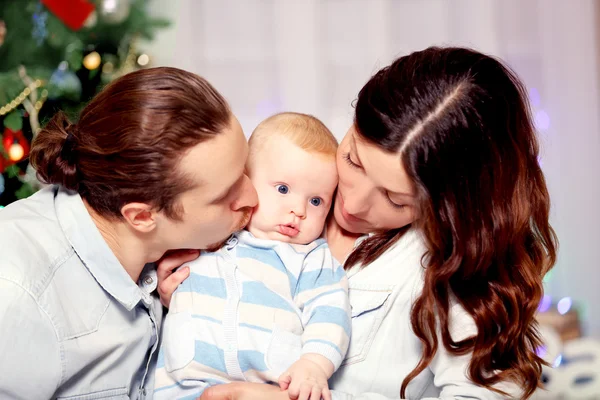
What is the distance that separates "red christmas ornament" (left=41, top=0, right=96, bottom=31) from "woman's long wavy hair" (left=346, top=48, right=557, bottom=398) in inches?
82.5

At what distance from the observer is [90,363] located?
155cm

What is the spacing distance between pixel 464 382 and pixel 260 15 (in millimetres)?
3104

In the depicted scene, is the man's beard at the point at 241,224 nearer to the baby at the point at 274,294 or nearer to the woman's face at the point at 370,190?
the baby at the point at 274,294

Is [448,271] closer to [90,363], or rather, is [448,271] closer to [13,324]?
[90,363]

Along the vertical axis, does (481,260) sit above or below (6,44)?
below

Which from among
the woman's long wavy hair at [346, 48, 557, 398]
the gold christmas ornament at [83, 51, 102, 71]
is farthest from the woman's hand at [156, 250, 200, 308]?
the gold christmas ornament at [83, 51, 102, 71]

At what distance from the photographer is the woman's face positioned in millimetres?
1577

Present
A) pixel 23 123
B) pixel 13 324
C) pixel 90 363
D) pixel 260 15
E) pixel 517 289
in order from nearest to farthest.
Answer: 1. pixel 13 324
2. pixel 90 363
3. pixel 517 289
4. pixel 23 123
5. pixel 260 15

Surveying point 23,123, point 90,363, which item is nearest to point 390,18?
point 23,123

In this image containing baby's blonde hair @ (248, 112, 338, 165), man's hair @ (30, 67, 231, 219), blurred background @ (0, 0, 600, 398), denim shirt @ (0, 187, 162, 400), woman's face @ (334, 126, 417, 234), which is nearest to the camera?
denim shirt @ (0, 187, 162, 400)

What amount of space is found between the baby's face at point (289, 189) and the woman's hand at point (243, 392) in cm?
40

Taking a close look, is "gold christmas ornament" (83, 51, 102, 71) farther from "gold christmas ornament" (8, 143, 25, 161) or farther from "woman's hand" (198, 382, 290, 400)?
"woman's hand" (198, 382, 290, 400)

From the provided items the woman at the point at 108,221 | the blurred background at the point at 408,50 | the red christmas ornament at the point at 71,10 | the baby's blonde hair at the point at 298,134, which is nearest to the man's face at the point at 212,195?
the woman at the point at 108,221

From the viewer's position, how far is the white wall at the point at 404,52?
415 cm
